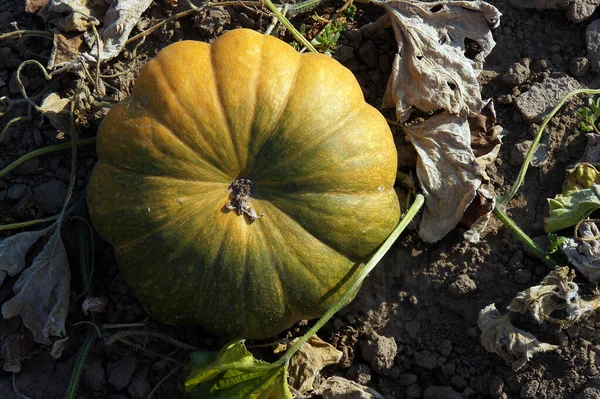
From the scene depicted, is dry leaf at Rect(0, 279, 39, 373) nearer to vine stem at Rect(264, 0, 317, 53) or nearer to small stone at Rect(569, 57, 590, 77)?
vine stem at Rect(264, 0, 317, 53)

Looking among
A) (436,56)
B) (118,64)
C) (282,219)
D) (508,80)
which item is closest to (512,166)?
(508,80)

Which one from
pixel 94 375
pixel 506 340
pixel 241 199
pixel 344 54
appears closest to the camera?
pixel 241 199

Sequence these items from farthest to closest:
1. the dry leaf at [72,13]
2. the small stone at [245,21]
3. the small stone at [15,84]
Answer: the small stone at [245,21] < the small stone at [15,84] < the dry leaf at [72,13]

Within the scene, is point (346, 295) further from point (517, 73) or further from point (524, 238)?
point (517, 73)

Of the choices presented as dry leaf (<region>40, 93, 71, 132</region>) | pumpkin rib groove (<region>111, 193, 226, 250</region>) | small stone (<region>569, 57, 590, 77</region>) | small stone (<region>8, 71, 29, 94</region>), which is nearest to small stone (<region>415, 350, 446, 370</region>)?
pumpkin rib groove (<region>111, 193, 226, 250</region>)

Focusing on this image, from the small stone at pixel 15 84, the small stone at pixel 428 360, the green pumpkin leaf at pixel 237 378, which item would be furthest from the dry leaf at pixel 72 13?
the small stone at pixel 428 360

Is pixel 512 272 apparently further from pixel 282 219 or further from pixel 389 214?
pixel 282 219

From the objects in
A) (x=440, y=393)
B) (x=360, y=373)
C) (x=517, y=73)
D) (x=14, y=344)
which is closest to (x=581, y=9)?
(x=517, y=73)

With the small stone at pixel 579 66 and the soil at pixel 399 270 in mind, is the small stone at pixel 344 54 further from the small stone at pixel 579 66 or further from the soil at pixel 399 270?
the small stone at pixel 579 66
